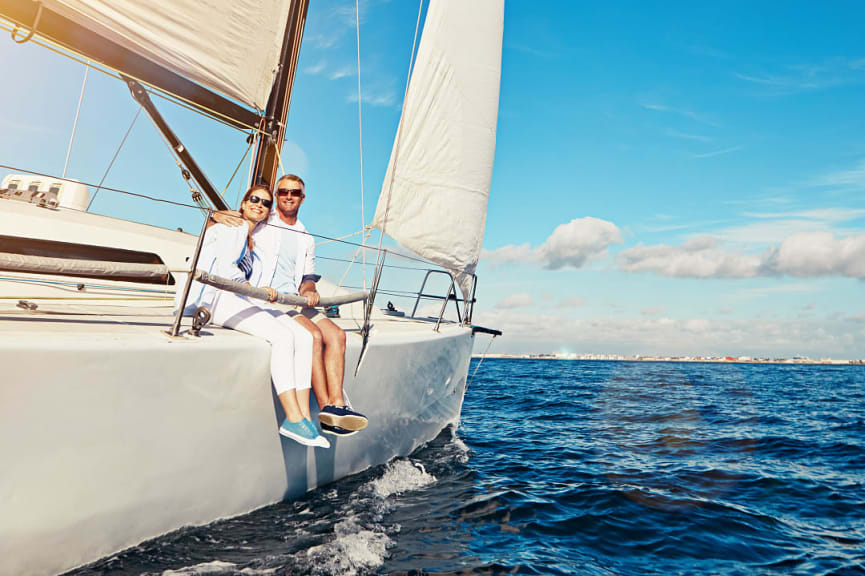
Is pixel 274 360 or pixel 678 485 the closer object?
pixel 274 360

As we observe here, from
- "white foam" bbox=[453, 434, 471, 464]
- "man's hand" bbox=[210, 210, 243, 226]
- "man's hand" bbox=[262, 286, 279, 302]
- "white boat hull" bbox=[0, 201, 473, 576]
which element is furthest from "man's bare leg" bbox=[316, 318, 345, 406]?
"white foam" bbox=[453, 434, 471, 464]

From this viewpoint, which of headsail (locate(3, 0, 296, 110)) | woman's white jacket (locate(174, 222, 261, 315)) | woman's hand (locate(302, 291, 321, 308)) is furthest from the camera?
headsail (locate(3, 0, 296, 110))

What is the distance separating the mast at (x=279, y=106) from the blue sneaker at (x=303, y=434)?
3090 millimetres

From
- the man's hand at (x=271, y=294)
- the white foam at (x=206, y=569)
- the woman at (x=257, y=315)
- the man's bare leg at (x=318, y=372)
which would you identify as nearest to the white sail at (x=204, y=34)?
the woman at (x=257, y=315)

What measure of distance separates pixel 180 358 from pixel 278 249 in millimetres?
1141

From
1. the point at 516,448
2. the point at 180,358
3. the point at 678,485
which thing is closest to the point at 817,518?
the point at 678,485

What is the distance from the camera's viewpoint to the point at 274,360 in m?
2.56

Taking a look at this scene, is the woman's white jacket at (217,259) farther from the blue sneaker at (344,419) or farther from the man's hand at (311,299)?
the blue sneaker at (344,419)

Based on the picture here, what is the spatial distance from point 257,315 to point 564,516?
94.1 inches

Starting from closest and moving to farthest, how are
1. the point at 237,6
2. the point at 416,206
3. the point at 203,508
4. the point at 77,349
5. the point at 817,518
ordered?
the point at 77,349, the point at 203,508, the point at 817,518, the point at 237,6, the point at 416,206

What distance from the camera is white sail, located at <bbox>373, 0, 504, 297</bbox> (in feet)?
15.2

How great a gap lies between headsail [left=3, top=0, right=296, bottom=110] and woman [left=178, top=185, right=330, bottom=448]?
1.44 m

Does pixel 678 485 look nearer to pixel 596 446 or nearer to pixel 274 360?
pixel 596 446

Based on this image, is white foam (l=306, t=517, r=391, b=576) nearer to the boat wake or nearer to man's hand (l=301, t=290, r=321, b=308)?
the boat wake
